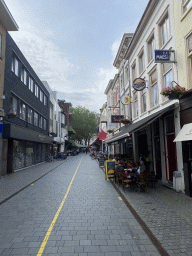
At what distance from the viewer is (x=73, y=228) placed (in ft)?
16.6

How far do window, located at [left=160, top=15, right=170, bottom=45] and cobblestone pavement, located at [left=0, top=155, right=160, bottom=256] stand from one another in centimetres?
877

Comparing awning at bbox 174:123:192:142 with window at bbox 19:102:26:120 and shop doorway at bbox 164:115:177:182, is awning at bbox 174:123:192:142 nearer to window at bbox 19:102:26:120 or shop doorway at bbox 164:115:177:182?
shop doorway at bbox 164:115:177:182

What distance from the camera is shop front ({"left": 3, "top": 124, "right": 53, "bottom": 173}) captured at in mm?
14469

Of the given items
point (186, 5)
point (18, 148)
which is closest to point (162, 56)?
point (186, 5)

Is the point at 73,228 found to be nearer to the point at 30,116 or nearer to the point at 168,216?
the point at 168,216

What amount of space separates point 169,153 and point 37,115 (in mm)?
19179

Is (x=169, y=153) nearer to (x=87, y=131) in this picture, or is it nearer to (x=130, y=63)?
(x=130, y=63)

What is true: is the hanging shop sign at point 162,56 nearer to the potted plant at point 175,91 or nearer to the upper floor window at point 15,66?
the potted plant at point 175,91

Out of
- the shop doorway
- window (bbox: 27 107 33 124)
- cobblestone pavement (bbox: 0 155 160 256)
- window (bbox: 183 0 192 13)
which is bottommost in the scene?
cobblestone pavement (bbox: 0 155 160 256)

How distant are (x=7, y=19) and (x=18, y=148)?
33.9 feet

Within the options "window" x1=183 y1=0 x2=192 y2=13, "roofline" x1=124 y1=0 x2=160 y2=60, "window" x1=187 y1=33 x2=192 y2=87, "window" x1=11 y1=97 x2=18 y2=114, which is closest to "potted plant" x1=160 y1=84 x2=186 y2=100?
"window" x1=187 y1=33 x2=192 y2=87

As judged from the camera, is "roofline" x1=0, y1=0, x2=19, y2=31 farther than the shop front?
No

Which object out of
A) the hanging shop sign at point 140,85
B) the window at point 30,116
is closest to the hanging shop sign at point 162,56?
the hanging shop sign at point 140,85

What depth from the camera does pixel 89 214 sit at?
6191 millimetres
